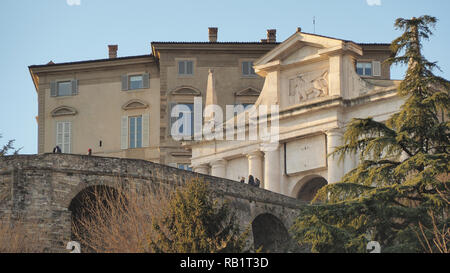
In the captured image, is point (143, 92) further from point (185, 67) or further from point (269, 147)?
point (269, 147)

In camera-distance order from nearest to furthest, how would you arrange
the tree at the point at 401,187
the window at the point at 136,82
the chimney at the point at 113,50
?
the tree at the point at 401,187 → the window at the point at 136,82 → the chimney at the point at 113,50

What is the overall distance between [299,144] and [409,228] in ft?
75.1

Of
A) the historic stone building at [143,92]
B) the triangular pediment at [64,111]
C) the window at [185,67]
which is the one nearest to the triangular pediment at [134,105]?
the historic stone building at [143,92]

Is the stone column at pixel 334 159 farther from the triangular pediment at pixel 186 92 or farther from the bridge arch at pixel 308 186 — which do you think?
the triangular pediment at pixel 186 92

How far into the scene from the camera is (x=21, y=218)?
3825 centimetres

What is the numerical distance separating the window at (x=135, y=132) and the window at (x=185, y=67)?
375 centimetres

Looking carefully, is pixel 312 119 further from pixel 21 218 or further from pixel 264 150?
pixel 21 218

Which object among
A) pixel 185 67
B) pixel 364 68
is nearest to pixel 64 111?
pixel 185 67

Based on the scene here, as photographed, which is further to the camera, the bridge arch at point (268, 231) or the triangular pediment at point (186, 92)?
the triangular pediment at point (186, 92)

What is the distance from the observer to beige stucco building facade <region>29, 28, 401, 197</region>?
53938 millimetres

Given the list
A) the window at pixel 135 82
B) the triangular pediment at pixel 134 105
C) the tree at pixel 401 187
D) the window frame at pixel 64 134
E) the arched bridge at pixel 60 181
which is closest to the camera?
the tree at pixel 401 187

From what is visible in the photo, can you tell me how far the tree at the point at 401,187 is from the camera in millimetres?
30938
